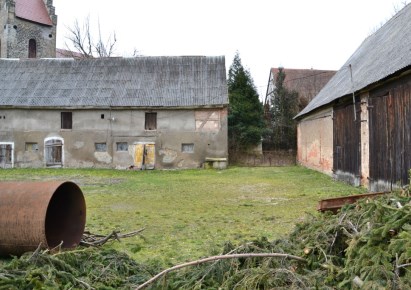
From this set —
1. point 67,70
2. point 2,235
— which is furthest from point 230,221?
point 67,70

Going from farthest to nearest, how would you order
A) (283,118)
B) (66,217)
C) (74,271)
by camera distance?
(283,118), (66,217), (74,271)

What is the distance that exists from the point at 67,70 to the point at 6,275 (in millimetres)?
23373

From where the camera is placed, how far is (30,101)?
884 inches

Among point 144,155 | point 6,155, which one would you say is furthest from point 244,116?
point 6,155

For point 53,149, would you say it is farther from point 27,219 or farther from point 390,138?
point 27,219

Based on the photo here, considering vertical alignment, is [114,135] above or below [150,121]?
below

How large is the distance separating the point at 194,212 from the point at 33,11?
36029 mm

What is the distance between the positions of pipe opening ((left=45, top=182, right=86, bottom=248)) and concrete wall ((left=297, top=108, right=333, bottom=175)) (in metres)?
12.7

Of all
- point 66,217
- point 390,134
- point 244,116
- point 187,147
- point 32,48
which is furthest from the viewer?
point 32,48

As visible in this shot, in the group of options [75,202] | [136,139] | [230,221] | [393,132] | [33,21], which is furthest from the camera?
[33,21]

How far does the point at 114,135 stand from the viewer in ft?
72.6

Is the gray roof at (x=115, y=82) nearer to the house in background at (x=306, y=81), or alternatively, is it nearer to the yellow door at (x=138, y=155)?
the yellow door at (x=138, y=155)

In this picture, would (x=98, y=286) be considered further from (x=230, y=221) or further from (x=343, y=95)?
(x=343, y=95)

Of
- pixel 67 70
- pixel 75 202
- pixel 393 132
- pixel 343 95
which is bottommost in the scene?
pixel 75 202
